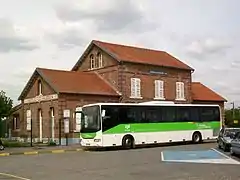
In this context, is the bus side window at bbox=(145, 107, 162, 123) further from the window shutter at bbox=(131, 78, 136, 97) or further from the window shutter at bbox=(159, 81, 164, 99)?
the window shutter at bbox=(159, 81, 164, 99)

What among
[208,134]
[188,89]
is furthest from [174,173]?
[188,89]

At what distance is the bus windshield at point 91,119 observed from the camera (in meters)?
32.4

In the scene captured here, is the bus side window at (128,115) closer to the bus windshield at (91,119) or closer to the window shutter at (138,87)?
the bus windshield at (91,119)

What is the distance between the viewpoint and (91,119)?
32.8 metres

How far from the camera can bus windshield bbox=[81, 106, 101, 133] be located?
3238 centimetres

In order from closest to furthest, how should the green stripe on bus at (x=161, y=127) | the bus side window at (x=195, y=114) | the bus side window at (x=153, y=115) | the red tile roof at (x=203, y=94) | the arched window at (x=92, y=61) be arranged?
the green stripe on bus at (x=161, y=127) → the bus side window at (x=153, y=115) → the bus side window at (x=195, y=114) → the arched window at (x=92, y=61) → the red tile roof at (x=203, y=94)

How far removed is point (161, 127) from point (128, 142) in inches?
138

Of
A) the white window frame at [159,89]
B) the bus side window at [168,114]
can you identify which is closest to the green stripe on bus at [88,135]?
the bus side window at [168,114]

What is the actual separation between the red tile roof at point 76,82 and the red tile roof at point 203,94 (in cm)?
1387

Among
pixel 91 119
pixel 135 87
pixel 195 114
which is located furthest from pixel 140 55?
pixel 91 119

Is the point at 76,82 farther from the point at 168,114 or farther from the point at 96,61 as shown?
the point at 168,114

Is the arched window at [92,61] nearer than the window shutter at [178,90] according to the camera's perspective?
Yes

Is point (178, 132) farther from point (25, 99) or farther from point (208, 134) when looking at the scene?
point (25, 99)

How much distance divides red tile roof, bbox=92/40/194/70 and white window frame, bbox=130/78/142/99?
1.95 metres
